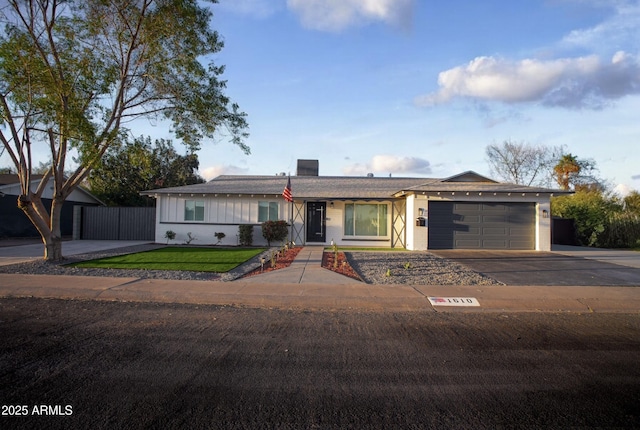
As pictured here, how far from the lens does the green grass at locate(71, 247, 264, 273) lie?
1199 centimetres

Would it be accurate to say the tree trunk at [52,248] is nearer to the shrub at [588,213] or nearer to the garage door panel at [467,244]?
the garage door panel at [467,244]

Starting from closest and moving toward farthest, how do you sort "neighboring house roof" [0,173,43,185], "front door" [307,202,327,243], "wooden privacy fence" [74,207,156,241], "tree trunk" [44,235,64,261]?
"tree trunk" [44,235,64,261] → "front door" [307,202,327,243] → "wooden privacy fence" [74,207,156,241] → "neighboring house roof" [0,173,43,185]

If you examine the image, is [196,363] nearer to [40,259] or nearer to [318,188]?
[40,259]

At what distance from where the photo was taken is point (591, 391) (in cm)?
402

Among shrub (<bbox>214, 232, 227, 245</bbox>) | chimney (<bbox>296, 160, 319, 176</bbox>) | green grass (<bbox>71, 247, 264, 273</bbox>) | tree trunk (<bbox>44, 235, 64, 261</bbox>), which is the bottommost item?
green grass (<bbox>71, 247, 264, 273</bbox>)

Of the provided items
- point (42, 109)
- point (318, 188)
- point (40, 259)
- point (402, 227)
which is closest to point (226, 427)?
point (42, 109)

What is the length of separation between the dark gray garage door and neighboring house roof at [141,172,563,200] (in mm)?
872

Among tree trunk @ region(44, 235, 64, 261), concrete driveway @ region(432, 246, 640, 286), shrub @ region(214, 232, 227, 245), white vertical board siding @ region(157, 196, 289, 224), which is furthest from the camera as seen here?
white vertical board siding @ region(157, 196, 289, 224)

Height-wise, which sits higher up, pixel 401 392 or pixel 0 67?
pixel 0 67

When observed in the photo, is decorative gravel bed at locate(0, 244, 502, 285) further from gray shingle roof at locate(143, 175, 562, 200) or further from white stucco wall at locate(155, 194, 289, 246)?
white stucco wall at locate(155, 194, 289, 246)

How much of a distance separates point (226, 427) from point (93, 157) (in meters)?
10.7

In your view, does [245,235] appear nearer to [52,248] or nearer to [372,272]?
[52,248]

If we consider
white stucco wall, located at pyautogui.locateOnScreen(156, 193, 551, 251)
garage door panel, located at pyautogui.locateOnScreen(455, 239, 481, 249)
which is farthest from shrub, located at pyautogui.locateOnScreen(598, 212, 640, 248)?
white stucco wall, located at pyautogui.locateOnScreen(156, 193, 551, 251)

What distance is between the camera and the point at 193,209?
20641mm
